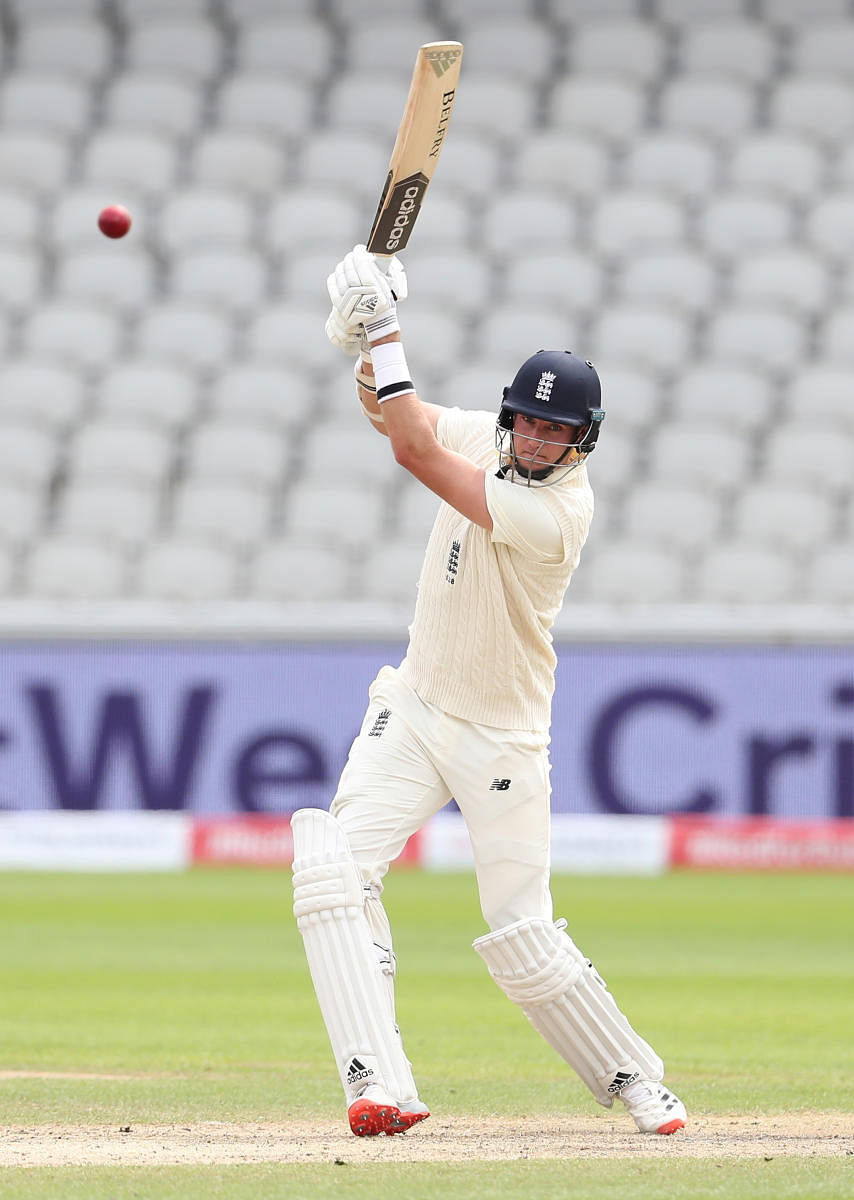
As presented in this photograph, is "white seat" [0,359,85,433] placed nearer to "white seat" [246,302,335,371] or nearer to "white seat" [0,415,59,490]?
"white seat" [0,415,59,490]

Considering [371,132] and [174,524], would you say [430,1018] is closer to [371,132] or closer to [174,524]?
[174,524]

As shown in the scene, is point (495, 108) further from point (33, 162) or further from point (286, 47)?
point (33, 162)

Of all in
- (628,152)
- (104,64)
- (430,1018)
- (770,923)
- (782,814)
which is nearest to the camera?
(430,1018)

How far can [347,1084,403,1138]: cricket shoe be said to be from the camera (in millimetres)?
4715

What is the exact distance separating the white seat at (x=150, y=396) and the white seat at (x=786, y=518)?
4908mm

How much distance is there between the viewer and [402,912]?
1293cm

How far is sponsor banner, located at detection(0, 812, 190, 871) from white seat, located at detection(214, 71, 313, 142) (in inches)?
340

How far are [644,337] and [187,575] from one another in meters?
4.86

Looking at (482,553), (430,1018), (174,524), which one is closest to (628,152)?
(174,524)

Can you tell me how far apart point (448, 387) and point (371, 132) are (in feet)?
15.0

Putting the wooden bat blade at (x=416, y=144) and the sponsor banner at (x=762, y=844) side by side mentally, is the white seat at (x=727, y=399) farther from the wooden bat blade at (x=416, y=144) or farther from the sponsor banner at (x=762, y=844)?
the wooden bat blade at (x=416, y=144)

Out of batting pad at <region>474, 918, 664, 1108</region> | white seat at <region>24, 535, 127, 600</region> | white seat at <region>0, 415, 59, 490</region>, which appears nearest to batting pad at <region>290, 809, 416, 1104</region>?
batting pad at <region>474, 918, 664, 1108</region>

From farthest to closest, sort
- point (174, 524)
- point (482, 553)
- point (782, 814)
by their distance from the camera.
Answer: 1. point (174, 524)
2. point (782, 814)
3. point (482, 553)

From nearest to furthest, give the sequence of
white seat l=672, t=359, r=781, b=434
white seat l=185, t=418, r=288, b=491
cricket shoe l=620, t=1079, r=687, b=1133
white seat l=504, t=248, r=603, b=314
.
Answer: cricket shoe l=620, t=1079, r=687, b=1133 → white seat l=185, t=418, r=288, b=491 → white seat l=672, t=359, r=781, b=434 → white seat l=504, t=248, r=603, b=314
